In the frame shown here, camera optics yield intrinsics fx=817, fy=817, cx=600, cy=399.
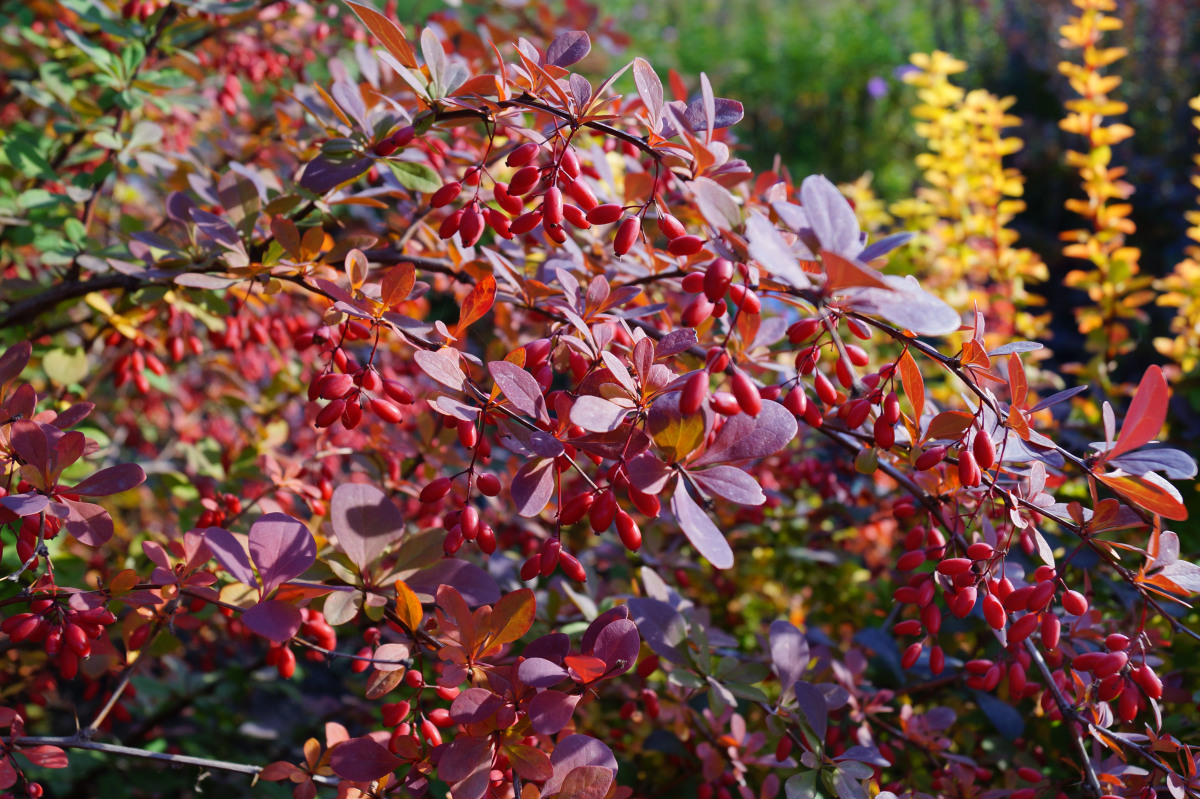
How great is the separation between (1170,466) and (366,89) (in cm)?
118

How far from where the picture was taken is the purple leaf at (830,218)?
68cm

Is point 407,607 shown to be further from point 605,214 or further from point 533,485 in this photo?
point 605,214

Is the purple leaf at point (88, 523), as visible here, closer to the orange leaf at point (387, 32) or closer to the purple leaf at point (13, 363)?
the purple leaf at point (13, 363)

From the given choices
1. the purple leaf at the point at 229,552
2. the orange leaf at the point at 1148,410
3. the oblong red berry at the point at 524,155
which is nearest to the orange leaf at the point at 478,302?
the oblong red berry at the point at 524,155

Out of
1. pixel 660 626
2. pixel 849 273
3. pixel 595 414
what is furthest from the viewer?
pixel 660 626

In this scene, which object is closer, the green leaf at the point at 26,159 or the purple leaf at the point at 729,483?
the purple leaf at the point at 729,483

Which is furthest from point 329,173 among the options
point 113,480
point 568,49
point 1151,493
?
point 1151,493

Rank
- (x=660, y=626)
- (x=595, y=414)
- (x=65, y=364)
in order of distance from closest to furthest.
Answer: (x=595, y=414)
(x=660, y=626)
(x=65, y=364)

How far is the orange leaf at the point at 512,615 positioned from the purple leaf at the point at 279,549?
21 cm

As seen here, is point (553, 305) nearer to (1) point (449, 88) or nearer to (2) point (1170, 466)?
(1) point (449, 88)

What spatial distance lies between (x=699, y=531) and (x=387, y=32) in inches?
24.6

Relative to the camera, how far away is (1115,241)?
2158mm

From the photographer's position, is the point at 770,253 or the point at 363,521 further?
the point at 363,521

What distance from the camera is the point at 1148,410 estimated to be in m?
0.83
